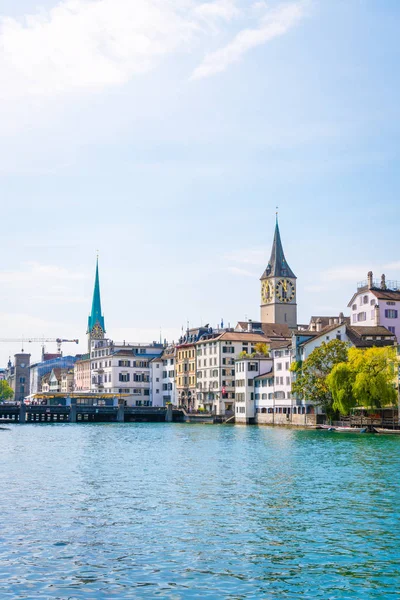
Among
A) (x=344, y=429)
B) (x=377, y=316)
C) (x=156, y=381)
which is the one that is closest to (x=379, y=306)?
(x=377, y=316)

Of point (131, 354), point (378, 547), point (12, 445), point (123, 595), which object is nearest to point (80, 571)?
point (123, 595)

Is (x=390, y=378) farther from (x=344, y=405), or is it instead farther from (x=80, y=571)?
(x=80, y=571)

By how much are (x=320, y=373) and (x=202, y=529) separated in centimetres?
8477

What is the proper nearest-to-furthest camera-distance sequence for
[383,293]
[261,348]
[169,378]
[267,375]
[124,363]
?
[383,293], [267,375], [261,348], [169,378], [124,363]

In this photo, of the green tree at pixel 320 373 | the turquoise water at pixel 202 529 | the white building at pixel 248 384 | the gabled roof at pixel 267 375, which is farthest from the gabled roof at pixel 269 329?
the turquoise water at pixel 202 529

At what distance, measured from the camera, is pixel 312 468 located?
183ft

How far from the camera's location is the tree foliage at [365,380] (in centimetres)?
9850

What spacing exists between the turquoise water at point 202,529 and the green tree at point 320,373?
Answer: 164 ft

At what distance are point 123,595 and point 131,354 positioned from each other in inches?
6861

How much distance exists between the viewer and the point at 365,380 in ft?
324

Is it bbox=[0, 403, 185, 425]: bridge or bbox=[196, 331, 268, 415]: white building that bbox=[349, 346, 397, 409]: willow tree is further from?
bbox=[0, 403, 185, 425]: bridge

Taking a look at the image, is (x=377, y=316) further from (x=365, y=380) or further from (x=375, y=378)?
(x=365, y=380)

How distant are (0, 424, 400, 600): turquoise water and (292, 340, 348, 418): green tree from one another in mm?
50048

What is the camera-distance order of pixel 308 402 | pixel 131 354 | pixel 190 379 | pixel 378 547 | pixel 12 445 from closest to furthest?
pixel 378 547, pixel 12 445, pixel 308 402, pixel 190 379, pixel 131 354
